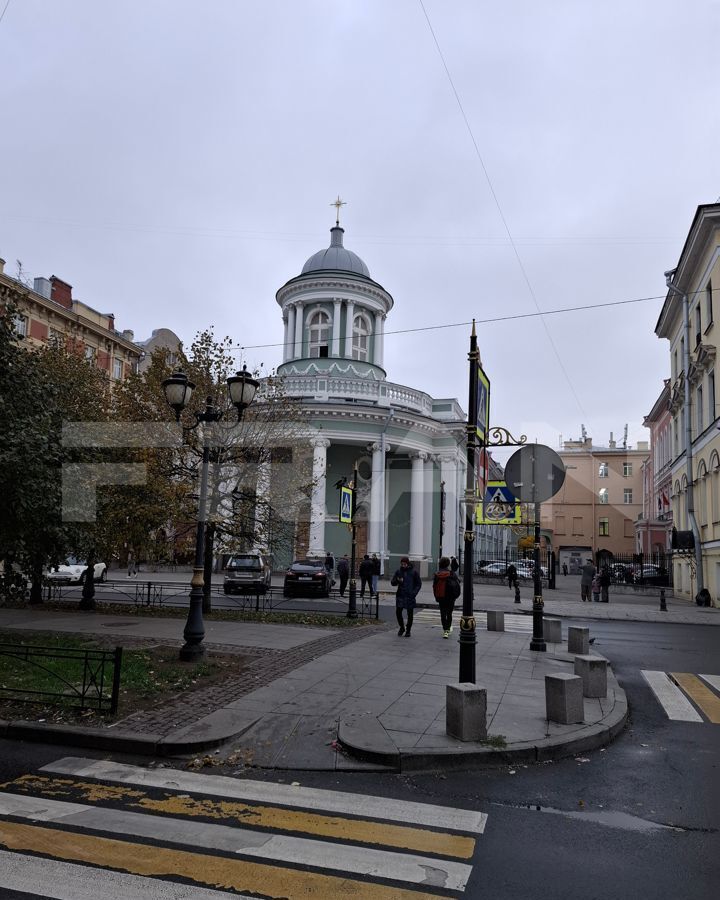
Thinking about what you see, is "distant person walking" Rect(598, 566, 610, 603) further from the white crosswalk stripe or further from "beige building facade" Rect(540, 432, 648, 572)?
"beige building facade" Rect(540, 432, 648, 572)

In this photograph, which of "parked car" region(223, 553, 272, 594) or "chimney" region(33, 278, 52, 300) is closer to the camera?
"parked car" region(223, 553, 272, 594)

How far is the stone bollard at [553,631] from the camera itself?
1502 cm

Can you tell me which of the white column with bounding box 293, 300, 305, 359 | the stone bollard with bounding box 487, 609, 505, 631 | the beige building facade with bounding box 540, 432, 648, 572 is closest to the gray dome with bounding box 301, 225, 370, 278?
the white column with bounding box 293, 300, 305, 359

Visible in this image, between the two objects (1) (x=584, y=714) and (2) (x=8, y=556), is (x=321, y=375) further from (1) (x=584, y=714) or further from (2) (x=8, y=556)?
(1) (x=584, y=714)

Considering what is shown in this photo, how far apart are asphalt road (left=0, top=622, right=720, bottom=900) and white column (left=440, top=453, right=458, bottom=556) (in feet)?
116

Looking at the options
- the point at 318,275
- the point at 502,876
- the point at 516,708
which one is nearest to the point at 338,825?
the point at 502,876

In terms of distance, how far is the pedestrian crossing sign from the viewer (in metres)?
11.4

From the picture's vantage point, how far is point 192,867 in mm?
4273

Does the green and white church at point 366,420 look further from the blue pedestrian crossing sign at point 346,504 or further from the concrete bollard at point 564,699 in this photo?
the concrete bollard at point 564,699

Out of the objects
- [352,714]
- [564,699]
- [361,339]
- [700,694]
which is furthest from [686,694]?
[361,339]

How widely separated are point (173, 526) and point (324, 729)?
12.5 metres

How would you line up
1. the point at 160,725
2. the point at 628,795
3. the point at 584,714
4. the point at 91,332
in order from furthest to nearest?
1. the point at 91,332
2. the point at 584,714
3. the point at 160,725
4. the point at 628,795

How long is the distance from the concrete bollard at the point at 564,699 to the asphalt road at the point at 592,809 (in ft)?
1.63

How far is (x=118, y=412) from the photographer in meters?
18.3
